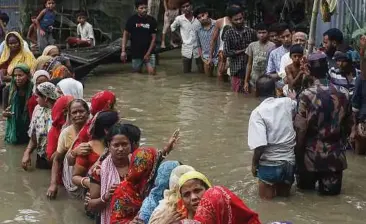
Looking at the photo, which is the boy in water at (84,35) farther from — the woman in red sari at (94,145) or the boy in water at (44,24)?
the woman in red sari at (94,145)

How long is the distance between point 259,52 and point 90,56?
438 cm

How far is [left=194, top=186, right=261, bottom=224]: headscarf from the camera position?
3803mm

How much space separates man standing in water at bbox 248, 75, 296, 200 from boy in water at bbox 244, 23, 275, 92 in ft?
15.1

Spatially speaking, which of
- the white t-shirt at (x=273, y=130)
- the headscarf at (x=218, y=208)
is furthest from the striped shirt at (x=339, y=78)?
the headscarf at (x=218, y=208)

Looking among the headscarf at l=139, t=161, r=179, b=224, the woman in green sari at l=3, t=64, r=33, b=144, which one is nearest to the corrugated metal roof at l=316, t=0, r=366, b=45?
the woman in green sari at l=3, t=64, r=33, b=144

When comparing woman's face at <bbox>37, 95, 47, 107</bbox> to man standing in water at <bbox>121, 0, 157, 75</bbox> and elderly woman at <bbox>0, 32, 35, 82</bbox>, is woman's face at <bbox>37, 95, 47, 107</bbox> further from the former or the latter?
man standing in water at <bbox>121, 0, 157, 75</bbox>

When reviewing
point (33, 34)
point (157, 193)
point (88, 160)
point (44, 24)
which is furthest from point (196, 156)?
point (33, 34)

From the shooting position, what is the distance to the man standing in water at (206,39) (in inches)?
530

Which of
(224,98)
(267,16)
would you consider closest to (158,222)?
(224,98)

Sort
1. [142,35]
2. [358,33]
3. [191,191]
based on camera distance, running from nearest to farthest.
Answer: [191,191]
[358,33]
[142,35]

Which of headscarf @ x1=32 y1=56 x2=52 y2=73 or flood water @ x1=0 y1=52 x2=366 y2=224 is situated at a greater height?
headscarf @ x1=32 y1=56 x2=52 y2=73

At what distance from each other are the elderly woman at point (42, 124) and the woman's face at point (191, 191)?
3683 mm

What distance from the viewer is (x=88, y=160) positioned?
5902 mm

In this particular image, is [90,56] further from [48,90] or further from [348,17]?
[48,90]
